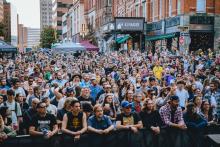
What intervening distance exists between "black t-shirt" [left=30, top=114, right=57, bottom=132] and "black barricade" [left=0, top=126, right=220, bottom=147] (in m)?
0.24

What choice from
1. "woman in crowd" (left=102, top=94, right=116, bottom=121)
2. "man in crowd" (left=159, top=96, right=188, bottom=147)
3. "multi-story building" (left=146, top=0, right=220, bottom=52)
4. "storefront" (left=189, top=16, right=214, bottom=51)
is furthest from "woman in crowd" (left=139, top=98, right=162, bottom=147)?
"storefront" (left=189, top=16, right=214, bottom=51)

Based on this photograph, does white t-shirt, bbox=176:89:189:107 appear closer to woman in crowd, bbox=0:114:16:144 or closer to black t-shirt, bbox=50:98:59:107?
black t-shirt, bbox=50:98:59:107

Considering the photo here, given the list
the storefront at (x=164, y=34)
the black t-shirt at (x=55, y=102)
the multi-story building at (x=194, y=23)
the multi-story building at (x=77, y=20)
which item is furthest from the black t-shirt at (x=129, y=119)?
the multi-story building at (x=77, y=20)

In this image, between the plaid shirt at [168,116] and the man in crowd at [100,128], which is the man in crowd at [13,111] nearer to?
the man in crowd at [100,128]

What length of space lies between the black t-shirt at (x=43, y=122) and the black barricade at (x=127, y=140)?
24 centimetres

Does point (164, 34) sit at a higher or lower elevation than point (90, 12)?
lower

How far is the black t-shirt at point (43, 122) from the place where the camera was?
A: 25.2 ft

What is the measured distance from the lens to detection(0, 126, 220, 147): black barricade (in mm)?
7484

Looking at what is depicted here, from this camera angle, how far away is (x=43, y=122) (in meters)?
Answer: 7.69

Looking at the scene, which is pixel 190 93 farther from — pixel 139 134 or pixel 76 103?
pixel 76 103

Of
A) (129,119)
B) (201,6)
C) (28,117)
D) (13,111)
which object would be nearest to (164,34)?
(201,6)

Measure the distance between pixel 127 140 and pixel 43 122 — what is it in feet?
5.62

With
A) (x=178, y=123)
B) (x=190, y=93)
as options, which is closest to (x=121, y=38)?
(x=190, y=93)

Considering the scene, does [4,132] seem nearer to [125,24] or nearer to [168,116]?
[168,116]
